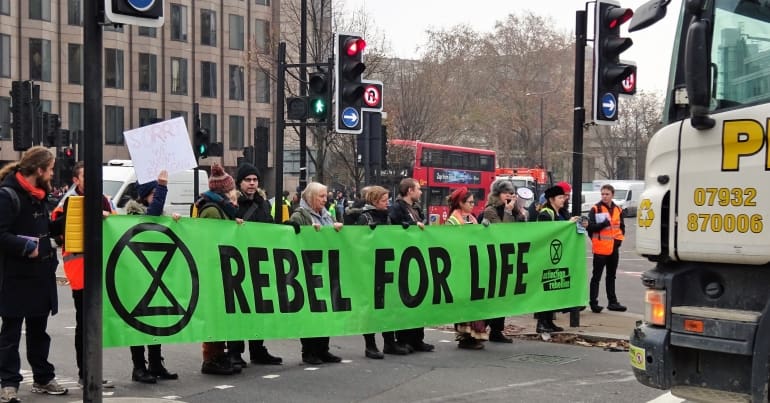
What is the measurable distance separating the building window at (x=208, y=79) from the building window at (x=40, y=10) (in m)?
11.6

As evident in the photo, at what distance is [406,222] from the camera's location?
9906 millimetres

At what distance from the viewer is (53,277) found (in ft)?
24.6

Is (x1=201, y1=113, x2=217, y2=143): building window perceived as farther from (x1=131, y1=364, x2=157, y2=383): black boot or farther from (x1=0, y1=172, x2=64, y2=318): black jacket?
(x1=0, y1=172, x2=64, y2=318): black jacket

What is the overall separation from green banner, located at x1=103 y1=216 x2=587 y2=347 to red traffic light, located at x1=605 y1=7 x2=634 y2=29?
234cm

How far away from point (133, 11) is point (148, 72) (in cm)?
6079

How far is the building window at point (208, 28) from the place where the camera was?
66.6 m

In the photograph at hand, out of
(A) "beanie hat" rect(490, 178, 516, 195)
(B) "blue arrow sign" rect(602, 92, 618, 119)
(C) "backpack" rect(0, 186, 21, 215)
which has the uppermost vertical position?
(B) "blue arrow sign" rect(602, 92, 618, 119)

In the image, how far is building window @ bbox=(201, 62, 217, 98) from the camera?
220ft

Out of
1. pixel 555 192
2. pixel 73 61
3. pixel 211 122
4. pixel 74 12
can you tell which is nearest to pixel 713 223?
pixel 555 192

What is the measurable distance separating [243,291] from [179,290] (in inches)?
25.2

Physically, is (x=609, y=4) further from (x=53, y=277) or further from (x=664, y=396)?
(x=53, y=277)

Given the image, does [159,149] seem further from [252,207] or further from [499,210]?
[499,210]

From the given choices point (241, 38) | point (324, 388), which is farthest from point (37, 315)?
point (241, 38)

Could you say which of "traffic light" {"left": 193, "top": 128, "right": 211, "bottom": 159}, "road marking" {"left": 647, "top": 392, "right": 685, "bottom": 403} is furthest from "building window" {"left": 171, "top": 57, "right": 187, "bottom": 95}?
A: "road marking" {"left": 647, "top": 392, "right": 685, "bottom": 403}
